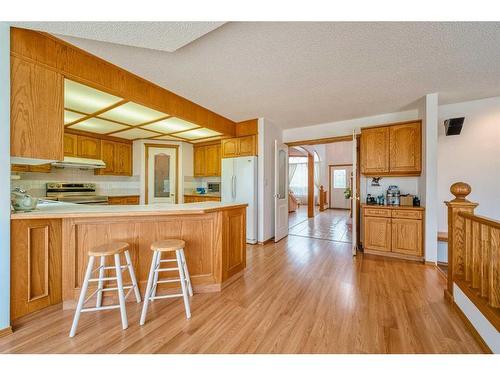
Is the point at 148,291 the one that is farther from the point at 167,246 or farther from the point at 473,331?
the point at 473,331

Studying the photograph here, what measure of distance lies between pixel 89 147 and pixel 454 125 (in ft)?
22.1

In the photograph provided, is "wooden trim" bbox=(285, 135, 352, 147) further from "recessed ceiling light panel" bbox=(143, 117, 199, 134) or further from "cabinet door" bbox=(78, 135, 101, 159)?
"cabinet door" bbox=(78, 135, 101, 159)

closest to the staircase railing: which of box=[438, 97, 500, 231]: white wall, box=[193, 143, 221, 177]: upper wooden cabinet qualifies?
box=[438, 97, 500, 231]: white wall

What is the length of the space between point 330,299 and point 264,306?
70cm

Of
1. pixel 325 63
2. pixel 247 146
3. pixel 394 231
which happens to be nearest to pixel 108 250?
pixel 325 63

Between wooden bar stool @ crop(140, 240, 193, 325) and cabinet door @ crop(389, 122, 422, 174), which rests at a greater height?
cabinet door @ crop(389, 122, 422, 174)

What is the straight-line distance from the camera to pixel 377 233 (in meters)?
3.60

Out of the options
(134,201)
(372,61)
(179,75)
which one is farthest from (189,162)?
(372,61)

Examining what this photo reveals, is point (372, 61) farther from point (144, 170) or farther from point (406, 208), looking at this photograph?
point (144, 170)

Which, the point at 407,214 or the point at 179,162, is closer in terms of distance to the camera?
the point at 407,214

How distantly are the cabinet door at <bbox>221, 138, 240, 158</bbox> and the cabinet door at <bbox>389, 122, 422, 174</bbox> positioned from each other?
2.86m

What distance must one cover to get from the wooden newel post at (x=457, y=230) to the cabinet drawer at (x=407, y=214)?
1250mm

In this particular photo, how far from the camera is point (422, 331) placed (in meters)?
1.67

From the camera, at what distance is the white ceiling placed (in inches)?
72.2
